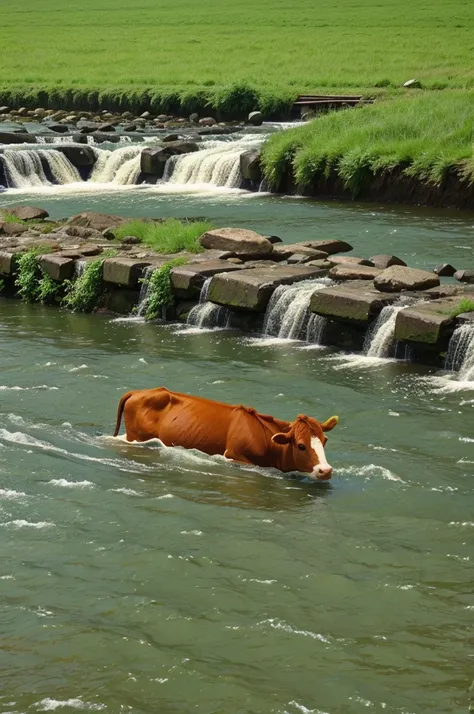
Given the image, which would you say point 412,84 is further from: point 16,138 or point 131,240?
point 131,240

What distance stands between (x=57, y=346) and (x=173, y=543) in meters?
7.54

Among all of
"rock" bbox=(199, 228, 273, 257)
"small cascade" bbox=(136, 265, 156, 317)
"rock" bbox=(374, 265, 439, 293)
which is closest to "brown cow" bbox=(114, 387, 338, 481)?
"rock" bbox=(374, 265, 439, 293)

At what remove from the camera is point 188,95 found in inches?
1961

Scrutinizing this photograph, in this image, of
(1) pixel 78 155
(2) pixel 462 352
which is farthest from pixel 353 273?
(1) pixel 78 155

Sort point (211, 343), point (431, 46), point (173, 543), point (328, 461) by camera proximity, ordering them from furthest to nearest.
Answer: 1. point (431, 46)
2. point (211, 343)
3. point (328, 461)
4. point (173, 543)

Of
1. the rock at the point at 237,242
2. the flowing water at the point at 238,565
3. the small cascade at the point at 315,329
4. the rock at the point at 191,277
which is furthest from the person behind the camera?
the rock at the point at 237,242

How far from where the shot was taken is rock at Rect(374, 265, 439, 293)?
16.0 metres

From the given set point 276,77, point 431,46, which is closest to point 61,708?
point 276,77

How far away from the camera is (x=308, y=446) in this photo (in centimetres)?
984

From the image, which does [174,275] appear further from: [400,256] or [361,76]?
[361,76]

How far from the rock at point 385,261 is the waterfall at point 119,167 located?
649 inches

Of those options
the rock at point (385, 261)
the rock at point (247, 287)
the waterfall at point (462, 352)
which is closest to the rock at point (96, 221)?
the rock at point (385, 261)

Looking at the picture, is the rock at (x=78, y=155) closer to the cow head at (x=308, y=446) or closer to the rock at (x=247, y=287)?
the rock at (x=247, y=287)

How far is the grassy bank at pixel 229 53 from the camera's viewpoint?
49875mm
